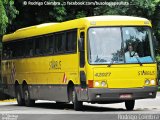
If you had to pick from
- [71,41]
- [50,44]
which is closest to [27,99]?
[50,44]

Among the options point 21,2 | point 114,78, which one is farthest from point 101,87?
point 21,2

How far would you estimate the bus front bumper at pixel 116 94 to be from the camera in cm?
2284

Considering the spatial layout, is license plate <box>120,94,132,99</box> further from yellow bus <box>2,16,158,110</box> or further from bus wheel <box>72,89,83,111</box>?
bus wheel <box>72,89,83,111</box>

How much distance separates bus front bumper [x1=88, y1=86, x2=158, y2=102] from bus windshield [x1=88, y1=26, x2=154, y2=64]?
953 mm

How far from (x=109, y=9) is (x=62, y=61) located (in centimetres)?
1666

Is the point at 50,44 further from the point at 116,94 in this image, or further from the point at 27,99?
the point at 116,94

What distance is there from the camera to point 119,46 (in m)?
23.4

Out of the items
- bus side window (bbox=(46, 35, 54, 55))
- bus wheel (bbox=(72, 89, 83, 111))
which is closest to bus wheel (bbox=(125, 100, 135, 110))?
bus wheel (bbox=(72, 89, 83, 111))

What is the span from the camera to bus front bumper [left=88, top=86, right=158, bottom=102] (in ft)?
74.9

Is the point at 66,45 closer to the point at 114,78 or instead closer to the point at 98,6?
the point at 114,78

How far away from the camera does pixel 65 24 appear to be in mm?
25625

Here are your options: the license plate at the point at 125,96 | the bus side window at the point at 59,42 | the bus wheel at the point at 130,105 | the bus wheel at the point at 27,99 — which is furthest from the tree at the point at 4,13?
the license plate at the point at 125,96

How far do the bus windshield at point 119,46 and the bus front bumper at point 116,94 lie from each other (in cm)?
95

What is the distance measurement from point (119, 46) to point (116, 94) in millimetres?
1658
